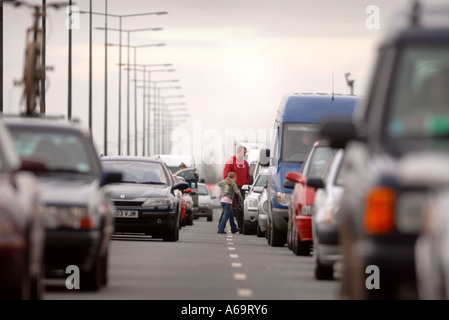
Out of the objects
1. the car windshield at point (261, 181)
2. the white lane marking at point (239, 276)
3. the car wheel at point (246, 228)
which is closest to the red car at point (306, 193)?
the white lane marking at point (239, 276)

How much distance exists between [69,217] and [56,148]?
1865 mm

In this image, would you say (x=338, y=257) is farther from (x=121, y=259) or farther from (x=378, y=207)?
(x=378, y=207)

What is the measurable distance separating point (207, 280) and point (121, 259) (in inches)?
180

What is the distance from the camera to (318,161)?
72.4 ft

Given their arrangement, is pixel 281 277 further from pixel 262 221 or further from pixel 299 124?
→ pixel 262 221

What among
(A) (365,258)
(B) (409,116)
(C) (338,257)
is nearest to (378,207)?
(A) (365,258)

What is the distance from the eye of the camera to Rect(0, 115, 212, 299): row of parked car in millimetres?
10836

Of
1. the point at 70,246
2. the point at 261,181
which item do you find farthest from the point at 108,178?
the point at 261,181

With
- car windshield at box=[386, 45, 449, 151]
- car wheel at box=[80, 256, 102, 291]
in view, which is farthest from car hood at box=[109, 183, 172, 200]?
car windshield at box=[386, 45, 449, 151]

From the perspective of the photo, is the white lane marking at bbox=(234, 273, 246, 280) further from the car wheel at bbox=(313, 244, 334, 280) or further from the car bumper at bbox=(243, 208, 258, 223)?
the car bumper at bbox=(243, 208, 258, 223)

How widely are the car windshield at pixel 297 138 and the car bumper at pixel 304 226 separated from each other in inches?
288

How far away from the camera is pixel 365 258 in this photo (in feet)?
30.5

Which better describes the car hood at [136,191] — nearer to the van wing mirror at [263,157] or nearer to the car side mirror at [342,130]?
the van wing mirror at [263,157]
